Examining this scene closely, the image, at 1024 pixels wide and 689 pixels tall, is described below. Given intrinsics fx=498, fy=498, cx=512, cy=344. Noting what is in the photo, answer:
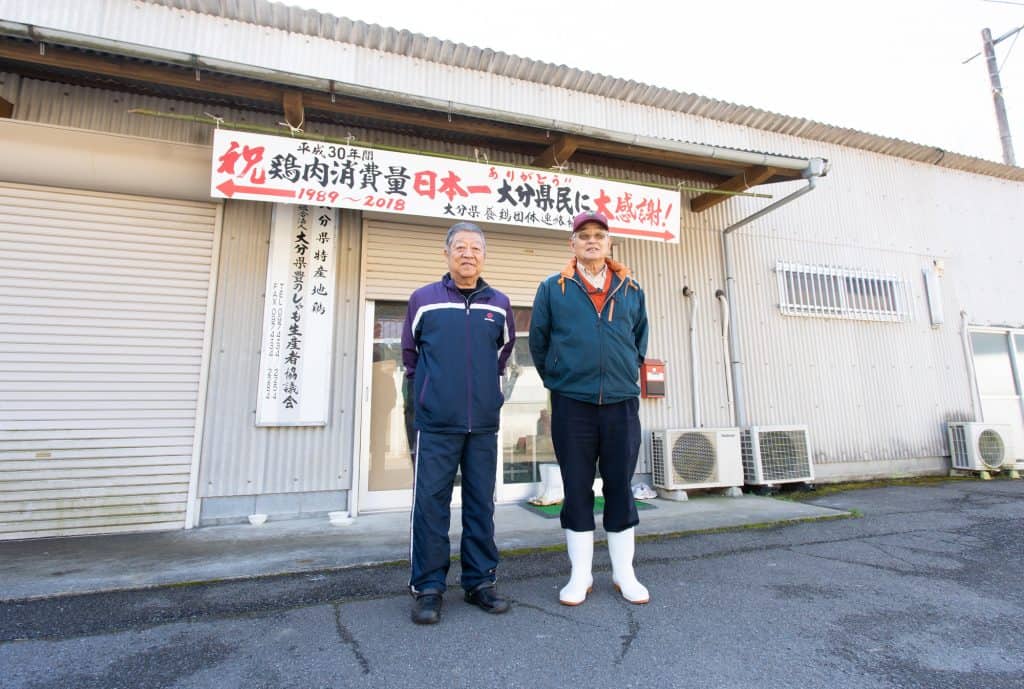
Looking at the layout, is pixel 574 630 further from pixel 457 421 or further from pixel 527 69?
pixel 527 69

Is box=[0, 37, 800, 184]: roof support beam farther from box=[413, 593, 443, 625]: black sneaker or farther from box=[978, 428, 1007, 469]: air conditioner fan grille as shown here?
box=[978, 428, 1007, 469]: air conditioner fan grille

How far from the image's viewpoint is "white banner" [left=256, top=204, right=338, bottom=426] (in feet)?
14.7

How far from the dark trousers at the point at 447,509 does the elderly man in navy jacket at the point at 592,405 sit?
1.32ft

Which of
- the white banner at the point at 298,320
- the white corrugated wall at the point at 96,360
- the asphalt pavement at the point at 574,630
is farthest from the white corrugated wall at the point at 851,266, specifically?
the asphalt pavement at the point at 574,630

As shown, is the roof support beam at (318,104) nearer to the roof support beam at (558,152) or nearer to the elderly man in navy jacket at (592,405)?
the roof support beam at (558,152)

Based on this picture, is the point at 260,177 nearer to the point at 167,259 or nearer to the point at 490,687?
the point at 167,259

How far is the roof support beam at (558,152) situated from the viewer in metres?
4.86

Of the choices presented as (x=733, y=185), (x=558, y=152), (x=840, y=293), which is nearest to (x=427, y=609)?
(x=558, y=152)

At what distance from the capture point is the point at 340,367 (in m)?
4.76

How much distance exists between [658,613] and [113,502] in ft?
14.1

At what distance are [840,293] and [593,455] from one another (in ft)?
20.4

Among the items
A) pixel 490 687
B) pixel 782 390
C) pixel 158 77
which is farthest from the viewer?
pixel 782 390

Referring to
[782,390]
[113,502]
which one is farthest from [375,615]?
[782,390]

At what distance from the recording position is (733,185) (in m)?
6.02
